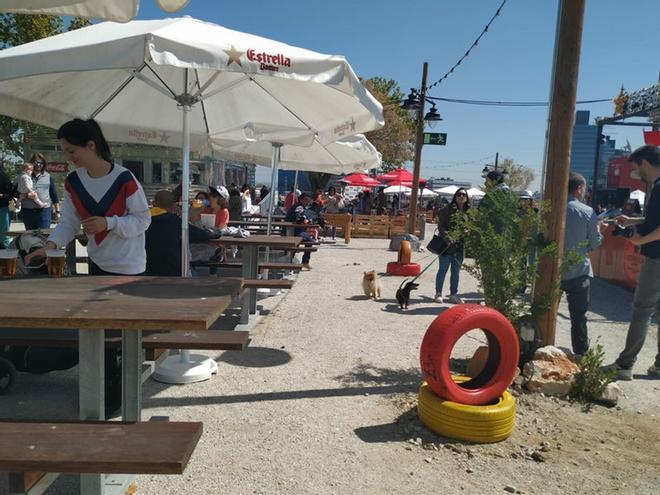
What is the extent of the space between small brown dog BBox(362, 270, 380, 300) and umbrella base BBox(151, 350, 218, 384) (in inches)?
146

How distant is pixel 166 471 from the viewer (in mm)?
1776

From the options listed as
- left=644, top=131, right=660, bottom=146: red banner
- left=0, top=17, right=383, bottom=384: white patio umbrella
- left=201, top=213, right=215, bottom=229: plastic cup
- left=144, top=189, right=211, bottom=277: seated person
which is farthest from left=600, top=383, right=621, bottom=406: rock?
left=644, top=131, right=660, bottom=146: red banner

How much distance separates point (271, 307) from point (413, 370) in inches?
108

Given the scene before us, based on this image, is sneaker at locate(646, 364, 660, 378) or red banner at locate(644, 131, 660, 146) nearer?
sneaker at locate(646, 364, 660, 378)

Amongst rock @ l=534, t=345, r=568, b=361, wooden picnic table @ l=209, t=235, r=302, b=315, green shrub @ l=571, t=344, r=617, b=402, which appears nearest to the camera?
green shrub @ l=571, t=344, r=617, b=402

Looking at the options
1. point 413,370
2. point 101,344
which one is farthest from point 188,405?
point 413,370

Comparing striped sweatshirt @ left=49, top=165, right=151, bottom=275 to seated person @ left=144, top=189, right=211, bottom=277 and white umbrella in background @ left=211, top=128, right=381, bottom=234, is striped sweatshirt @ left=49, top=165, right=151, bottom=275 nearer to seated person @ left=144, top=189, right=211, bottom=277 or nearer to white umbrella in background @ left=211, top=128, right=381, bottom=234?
seated person @ left=144, top=189, right=211, bottom=277

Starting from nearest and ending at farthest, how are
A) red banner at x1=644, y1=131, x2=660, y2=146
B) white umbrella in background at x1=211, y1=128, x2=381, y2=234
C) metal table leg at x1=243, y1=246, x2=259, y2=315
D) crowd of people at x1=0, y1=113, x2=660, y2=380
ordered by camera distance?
crowd of people at x1=0, y1=113, x2=660, y2=380, metal table leg at x1=243, y1=246, x2=259, y2=315, white umbrella in background at x1=211, y1=128, x2=381, y2=234, red banner at x1=644, y1=131, x2=660, y2=146

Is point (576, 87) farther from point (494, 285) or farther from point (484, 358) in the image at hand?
point (484, 358)

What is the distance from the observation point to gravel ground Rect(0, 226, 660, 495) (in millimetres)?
2881

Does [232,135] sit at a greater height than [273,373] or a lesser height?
greater

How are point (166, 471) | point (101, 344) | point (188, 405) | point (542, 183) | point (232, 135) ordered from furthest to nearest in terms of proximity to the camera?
point (232, 135) < point (542, 183) < point (188, 405) < point (101, 344) < point (166, 471)

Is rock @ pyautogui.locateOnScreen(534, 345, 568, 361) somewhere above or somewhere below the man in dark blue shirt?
below

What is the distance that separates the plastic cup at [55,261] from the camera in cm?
291
